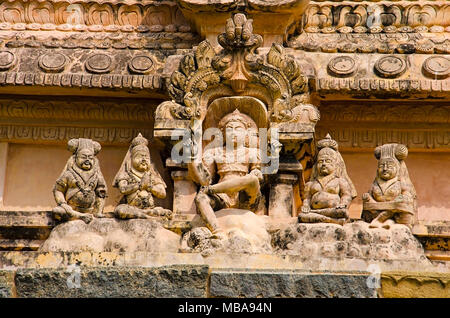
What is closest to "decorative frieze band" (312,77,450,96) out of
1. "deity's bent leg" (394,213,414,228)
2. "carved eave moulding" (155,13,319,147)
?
"carved eave moulding" (155,13,319,147)

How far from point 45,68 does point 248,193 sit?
2757 mm

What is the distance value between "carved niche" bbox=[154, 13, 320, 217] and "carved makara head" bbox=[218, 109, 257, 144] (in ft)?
0.35

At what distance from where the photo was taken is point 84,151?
1431 centimetres

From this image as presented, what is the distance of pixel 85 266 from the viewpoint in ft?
42.0

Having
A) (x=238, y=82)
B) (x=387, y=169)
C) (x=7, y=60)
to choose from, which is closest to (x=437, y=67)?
(x=387, y=169)

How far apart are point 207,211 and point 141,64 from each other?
229 cm

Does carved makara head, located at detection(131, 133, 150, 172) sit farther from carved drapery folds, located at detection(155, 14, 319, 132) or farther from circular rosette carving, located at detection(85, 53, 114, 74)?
circular rosette carving, located at detection(85, 53, 114, 74)

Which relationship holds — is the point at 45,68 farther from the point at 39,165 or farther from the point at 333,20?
the point at 333,20

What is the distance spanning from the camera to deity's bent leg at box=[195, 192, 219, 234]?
45.0 feet

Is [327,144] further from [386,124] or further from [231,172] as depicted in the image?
[386,124]

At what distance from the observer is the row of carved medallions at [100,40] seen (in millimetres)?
15703

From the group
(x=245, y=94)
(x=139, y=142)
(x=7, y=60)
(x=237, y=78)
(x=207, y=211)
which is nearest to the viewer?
(x=207, y=211)
